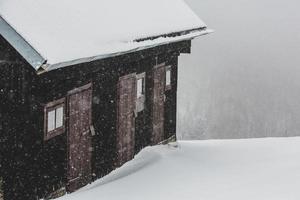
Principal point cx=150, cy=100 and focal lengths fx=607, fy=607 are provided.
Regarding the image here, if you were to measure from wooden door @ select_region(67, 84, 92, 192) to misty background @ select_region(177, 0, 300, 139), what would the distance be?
194 ft

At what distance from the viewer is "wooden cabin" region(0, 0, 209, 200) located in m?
8.82

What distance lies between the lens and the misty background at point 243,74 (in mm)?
72438

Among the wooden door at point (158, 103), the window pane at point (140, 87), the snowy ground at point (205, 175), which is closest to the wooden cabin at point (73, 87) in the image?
the window pane at point (140, 87)

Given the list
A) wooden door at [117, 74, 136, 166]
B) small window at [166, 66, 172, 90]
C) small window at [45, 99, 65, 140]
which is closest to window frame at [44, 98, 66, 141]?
small window at [45, 99, 65, 140]

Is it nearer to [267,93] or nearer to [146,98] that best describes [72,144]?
[146,98]

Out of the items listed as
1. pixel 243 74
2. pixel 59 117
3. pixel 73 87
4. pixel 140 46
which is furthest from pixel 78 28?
pixel 243 74

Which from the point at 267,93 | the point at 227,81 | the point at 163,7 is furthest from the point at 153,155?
the point at 227,81

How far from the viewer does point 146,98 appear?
1355cm

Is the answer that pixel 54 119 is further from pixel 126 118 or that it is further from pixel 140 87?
Answer: pixel 140 87

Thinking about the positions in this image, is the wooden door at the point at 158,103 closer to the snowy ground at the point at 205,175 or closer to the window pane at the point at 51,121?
the snowy ground at the point at 205,175

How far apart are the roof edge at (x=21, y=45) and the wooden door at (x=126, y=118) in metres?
3.91

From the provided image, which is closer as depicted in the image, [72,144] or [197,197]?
[197,197]

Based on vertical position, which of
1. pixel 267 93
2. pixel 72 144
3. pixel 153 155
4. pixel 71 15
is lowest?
pixel 267 93

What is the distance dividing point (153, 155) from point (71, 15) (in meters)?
4.18
